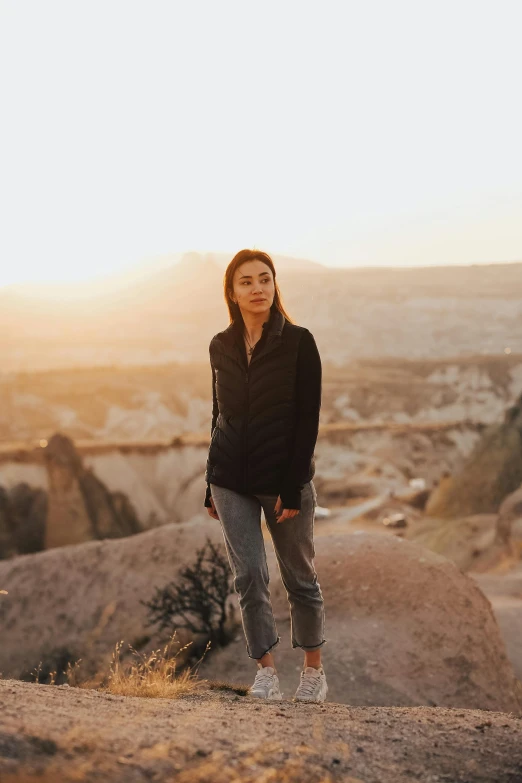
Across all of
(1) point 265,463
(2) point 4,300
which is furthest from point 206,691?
(2) point 4,300

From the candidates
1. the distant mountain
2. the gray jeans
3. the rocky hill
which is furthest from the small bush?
the distant mountain

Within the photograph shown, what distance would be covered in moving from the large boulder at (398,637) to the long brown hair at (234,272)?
13.7ft

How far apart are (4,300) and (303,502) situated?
99.1 meters

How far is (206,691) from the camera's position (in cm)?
376

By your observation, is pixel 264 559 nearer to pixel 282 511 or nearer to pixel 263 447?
pixel 282 511

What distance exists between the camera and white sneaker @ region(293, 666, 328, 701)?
3.58 meters

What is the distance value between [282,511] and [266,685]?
88 cm

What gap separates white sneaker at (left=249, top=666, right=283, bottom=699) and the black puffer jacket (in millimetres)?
888

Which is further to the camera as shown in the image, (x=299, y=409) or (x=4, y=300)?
(x=4, y=300)

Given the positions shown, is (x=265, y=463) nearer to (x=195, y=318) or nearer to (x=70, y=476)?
(x=70, y=476)

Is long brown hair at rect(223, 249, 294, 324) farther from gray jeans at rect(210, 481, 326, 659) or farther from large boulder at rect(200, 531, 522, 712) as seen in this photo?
large boulder at rect(200, 531, 522, 712)

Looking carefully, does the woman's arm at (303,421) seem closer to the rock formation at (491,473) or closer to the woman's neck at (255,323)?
the woman's neck at (255,323)

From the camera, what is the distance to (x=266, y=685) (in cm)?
357

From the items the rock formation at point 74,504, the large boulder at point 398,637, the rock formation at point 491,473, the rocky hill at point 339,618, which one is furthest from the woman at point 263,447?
the rock formation at point 491,473
